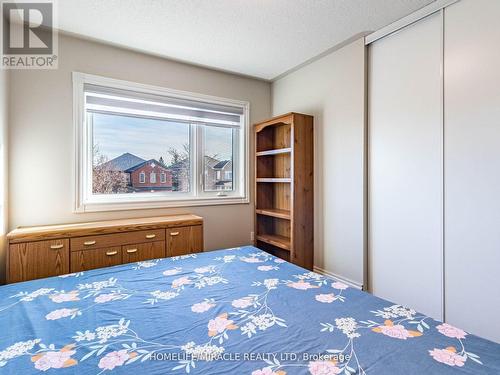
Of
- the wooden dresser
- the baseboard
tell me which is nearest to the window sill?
the wooden dresser

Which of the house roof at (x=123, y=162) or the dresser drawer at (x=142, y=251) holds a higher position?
the house roof at (x=123, y=162)

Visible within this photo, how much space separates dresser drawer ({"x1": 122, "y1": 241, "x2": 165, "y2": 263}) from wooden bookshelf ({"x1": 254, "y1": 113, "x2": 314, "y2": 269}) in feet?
4.42

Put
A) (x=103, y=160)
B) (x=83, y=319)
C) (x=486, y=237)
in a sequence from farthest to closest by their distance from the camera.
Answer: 1. (x=103, y=160)
2. (x=486, y=237)
3. (x=83, y=319)

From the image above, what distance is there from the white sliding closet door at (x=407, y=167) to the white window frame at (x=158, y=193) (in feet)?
5.33

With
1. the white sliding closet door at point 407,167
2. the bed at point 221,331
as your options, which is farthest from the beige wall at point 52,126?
the white sliding closet door at point 407,167

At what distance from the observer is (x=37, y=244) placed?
2104 mm

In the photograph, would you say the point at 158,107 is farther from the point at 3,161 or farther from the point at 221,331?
the point at 221,331

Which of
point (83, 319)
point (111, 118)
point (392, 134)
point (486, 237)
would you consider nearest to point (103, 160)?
point (111, 118)

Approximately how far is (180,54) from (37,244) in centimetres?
223

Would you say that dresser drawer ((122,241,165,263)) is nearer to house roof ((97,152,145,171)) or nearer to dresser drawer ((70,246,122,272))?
dresser drawer ((70,246,122,272))

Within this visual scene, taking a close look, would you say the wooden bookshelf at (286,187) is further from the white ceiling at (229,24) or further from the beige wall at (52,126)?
the beige wall at (52,126)

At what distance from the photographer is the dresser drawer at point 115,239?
226cm

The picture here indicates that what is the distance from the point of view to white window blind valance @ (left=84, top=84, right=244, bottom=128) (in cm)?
271

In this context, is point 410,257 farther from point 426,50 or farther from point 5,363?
point 5,363
